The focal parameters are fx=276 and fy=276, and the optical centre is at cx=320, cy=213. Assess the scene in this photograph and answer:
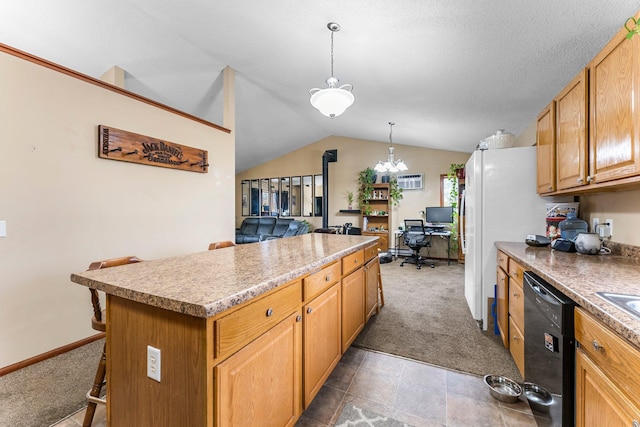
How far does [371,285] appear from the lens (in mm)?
2723

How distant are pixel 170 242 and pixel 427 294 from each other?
334cm

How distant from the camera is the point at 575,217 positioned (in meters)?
2.34

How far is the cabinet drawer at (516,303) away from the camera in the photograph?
179 centimetres

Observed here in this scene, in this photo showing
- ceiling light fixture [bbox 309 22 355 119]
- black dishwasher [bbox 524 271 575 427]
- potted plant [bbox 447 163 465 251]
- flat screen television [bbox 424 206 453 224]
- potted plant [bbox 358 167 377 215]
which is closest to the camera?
black dishwasher [bbox 524 271 575 427]

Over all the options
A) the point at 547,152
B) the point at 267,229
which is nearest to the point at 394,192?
the point at 267,229

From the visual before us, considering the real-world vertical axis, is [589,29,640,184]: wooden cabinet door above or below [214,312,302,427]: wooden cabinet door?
above

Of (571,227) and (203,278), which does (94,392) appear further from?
(571,227)

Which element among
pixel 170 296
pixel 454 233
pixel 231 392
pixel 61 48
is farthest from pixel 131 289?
pixel 454 233

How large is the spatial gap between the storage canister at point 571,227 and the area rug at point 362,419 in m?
1.97

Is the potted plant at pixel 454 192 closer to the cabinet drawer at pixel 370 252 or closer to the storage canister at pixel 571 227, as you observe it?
the storage canister at pixel 571 227

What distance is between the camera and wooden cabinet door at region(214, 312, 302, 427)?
3.05 ft

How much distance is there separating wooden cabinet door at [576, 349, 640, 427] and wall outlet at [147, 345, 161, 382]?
56.8 inches

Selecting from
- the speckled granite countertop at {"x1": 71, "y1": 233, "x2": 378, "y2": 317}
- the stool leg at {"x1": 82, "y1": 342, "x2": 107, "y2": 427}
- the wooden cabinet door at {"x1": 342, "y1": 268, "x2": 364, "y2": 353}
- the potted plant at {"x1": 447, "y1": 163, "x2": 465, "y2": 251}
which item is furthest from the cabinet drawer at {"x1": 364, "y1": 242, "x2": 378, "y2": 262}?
the potted plant at {"x1": 447, "y1": 163, "x2": 465, "y2": 251}

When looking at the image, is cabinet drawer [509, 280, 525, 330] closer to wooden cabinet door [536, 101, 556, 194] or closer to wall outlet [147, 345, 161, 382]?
wooden cabinet door [536, 101, 556, 194]
